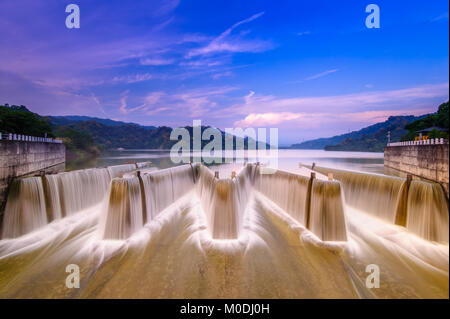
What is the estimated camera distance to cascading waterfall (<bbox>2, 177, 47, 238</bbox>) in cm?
664

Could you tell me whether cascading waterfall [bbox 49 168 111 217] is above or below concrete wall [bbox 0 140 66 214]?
below

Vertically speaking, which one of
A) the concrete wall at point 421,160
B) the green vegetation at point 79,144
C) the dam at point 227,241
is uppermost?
the green vegetation at point 79,144

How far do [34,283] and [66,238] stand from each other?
2.85m

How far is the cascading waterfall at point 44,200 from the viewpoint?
675 cm

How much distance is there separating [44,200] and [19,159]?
539 cm

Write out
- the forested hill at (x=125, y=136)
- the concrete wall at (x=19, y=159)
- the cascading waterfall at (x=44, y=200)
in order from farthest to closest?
1. the forested hill at (x=125, y=136)
2. the concrete wall at (x=19, y=159)
3. the cascading waterfall at (x=44, y=200)

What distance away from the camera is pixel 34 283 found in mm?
4172

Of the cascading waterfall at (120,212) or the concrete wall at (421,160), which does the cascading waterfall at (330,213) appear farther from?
the cascading waterfall at (120,212)

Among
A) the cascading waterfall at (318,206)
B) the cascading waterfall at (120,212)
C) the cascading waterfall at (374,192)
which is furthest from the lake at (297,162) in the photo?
the cascading waterfall at (120,212)

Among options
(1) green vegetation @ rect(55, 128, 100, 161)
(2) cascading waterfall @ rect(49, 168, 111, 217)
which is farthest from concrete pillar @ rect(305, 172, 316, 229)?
(1) green vegetation @ rect(55, 128, 100, 161)

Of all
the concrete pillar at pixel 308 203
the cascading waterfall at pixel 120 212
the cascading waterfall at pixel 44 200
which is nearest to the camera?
the cascading waterfall at pixel 120 212

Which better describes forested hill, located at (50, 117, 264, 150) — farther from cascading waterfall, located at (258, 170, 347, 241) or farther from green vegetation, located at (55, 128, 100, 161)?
cascading waterfall, located at (258, 170, 347, 241)

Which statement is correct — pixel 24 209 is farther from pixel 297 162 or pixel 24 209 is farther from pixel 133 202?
pixel 297 162

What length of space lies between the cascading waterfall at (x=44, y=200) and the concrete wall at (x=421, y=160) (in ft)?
37.1
